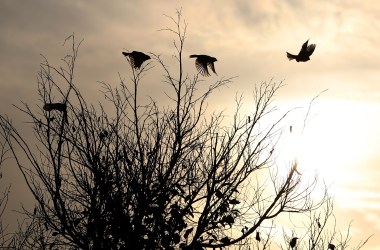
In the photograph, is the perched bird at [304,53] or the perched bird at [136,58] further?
the perched bird at [136,58]

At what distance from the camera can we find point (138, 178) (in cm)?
1111

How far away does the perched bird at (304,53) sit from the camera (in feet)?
36.2

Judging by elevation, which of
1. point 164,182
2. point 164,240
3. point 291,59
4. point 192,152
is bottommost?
point 164,240

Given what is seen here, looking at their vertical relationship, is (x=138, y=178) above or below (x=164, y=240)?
above

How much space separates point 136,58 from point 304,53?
309cm

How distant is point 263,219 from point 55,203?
3.96m

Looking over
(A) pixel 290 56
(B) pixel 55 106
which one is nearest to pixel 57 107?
(B) pixel 55 106

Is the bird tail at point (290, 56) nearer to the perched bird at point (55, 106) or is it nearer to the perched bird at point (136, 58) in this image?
the perched bird at point (136, 58)

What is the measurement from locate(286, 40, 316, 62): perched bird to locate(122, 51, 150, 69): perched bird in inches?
106

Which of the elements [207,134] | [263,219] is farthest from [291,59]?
[263,219]

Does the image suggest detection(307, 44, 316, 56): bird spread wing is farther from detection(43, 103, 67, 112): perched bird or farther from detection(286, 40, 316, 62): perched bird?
detection(43, 103, 67, 112): perched bird

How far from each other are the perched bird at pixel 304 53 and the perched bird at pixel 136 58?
2.69 meters

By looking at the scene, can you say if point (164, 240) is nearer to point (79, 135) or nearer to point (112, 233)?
point (112, 233)

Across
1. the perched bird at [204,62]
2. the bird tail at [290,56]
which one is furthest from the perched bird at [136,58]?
the bird tail at [290,56]
